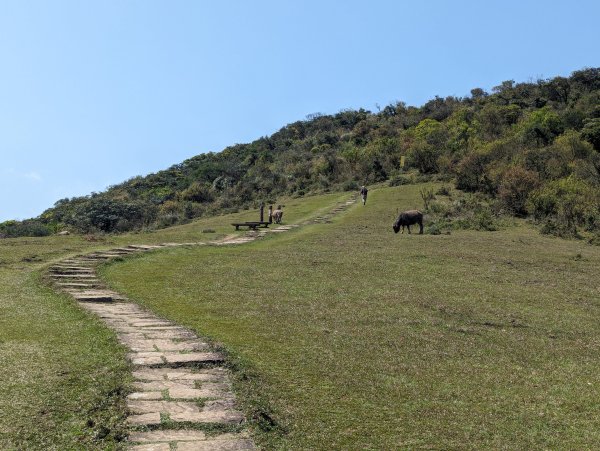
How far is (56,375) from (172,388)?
130cm

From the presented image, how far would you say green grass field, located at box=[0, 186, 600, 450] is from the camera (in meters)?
5.48

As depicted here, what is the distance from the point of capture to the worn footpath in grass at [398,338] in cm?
570

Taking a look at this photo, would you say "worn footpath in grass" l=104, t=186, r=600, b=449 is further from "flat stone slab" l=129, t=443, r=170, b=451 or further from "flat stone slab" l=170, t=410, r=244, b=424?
"flat stone slab" l=129, t=443, r=170, b=451

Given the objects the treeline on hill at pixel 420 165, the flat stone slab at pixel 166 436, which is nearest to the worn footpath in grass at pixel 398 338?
the flat stone slab at pixel 166 436

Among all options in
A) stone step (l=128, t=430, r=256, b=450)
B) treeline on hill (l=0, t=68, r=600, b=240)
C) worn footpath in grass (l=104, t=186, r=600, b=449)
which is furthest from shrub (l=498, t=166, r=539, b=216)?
stone step (l=128, t=430, r=256, b=450)

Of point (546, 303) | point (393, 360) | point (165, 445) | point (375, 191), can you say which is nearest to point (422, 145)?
point (375, 191)

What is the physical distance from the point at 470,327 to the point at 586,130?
49.1 metres

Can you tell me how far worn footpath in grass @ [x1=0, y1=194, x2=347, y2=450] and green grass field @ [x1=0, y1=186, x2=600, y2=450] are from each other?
0.9 inches

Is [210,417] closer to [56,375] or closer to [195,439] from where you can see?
[195,439]

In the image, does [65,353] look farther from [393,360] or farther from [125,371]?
[393,360]

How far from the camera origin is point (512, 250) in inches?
854

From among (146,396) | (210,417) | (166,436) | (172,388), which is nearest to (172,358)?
(172,388)

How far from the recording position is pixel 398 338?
30.2 ft

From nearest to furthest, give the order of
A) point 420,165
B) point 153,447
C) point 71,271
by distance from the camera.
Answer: point 153,447 < point 71,271 < point 420,165
